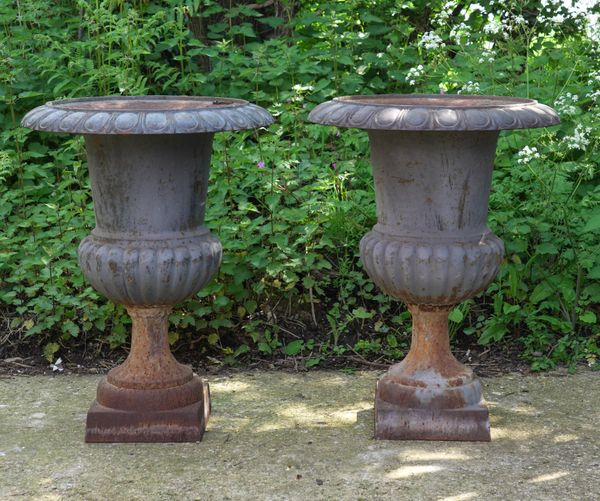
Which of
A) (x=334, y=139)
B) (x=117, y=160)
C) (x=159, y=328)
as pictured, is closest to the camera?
(x=117, y=160)

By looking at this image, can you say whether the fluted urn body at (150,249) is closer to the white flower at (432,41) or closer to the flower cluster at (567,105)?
the white flower at (432,41)

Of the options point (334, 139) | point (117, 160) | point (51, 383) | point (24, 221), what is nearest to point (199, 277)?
point (117, 160)

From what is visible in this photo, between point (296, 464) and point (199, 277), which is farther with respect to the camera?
point (199, 277)

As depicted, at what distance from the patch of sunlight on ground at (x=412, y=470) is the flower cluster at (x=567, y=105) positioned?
212 cm

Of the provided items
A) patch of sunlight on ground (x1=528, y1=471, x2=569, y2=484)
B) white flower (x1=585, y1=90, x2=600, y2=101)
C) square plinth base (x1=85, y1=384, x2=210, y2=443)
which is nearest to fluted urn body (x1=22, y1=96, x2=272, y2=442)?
square plinth base (x1=85, y1=384, x2=210, y2=443)

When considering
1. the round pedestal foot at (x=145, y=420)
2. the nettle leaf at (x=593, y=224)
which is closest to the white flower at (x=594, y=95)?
the nettle leaf at (x=593, y=224)

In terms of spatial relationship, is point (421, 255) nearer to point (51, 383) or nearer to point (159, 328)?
point (159, 328)

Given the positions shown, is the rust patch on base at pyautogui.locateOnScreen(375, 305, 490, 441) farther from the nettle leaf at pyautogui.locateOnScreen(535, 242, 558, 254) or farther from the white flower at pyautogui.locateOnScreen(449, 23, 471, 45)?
the white flower at pyautogui.locateOnScreen(449, 23, 471, 45)

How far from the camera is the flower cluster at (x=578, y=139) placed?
4.52m

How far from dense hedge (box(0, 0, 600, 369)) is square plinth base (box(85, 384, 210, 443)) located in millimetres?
882

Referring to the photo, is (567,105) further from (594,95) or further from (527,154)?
(527,154)

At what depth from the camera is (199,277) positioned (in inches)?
145

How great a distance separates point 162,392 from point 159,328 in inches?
9.7

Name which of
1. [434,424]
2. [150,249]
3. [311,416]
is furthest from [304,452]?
[150,249]
